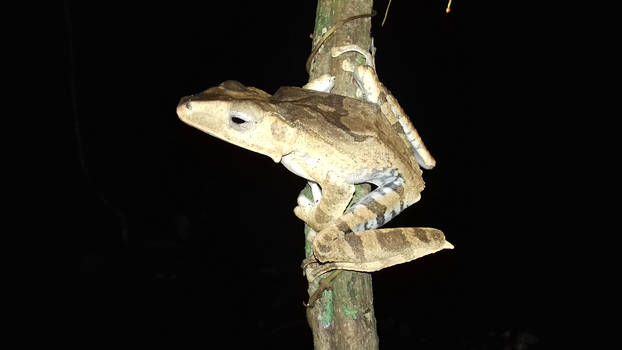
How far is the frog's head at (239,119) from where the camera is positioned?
2213mm

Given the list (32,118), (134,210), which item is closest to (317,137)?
(134,210)

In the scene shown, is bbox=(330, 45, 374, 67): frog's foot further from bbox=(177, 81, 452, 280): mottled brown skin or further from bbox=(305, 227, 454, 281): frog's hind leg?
bbox=(305, 227, 454, 281): frog's hind leg

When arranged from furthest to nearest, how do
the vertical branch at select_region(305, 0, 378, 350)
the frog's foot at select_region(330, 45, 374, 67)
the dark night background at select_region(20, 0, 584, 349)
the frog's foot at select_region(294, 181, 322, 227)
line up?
1. the dark night background at select_region(20, 0, 584, 349)
2. the frog's foot at select_region(330, 45, 374, 67)
3. the frog's foot at select_region(294, 181, 322, 227)
4. the vertical branch at select_region(305, 0, 378, 350)

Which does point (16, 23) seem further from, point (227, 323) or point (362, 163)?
point (362, 163)

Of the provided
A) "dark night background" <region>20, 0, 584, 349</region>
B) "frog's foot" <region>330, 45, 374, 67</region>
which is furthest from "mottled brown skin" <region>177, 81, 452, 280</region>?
"dark night background" <region>20, 0, 584, 349</region>

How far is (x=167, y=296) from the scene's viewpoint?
219 inches

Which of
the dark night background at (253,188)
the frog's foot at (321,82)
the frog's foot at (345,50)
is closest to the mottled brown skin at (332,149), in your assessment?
the frog's foot at (321,82)

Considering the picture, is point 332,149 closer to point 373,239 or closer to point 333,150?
point 333,150

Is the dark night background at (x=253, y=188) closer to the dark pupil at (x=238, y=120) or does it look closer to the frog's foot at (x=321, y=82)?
the frog's foot at (x=321, y=82)

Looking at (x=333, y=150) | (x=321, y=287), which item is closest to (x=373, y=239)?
(x=321, y=287)

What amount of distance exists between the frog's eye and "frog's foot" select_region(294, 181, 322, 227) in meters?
0.54

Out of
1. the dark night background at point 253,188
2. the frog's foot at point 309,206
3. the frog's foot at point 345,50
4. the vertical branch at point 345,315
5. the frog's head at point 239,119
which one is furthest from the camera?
the dark night background at point 253,188

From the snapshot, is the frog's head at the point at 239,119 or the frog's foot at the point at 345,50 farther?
the frog's foot at the point at 345,50

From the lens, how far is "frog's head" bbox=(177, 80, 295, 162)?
87.1 inches
